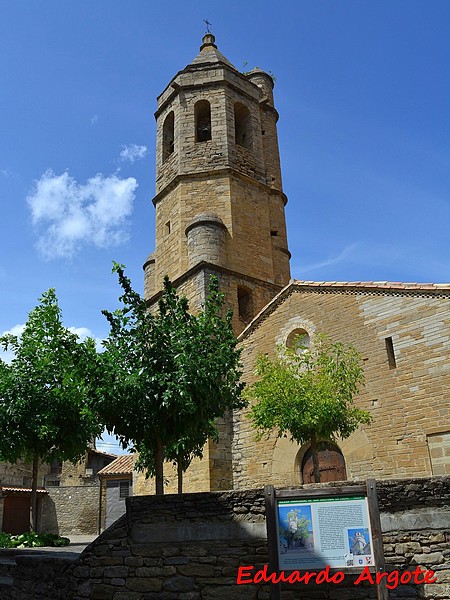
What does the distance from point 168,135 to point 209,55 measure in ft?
12.3

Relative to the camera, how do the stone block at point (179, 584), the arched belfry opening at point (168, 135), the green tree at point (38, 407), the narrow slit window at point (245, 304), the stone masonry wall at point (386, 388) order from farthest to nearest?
1. the arched belfry opening at point (168, 135)
2. the narrow slit window at point (245, 304)
3. the green tree at point (38, 407)
4. the stone masonry wall at point (386, 388)
5. the stone block at point (179, 584)

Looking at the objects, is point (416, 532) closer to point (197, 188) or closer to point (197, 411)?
point (197, 411)

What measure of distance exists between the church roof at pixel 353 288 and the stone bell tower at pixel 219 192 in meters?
1.61

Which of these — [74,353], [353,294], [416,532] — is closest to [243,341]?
[353,294]

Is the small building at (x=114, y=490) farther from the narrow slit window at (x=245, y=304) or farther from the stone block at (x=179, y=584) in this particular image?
the stone block at (x=179, y=584)

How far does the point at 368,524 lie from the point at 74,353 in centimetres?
623

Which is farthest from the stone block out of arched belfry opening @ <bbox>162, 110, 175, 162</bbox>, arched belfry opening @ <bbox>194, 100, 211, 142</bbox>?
arched belfry opening @ <bbox>162, 110, 175, 162</bbox>

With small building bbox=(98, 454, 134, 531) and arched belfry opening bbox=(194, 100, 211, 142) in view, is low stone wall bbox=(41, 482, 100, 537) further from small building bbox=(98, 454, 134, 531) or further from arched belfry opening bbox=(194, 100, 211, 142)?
arched belfry opening bbox=(194, 100, 211, 142)

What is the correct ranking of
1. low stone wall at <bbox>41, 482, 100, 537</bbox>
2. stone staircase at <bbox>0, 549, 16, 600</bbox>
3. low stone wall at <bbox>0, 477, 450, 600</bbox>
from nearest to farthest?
1. low stone wall at <bbox>0, 477, 450, 600</bbox>
2. stone staircase at <bbox>0, 549, 16, 600</bbox>
3. low stone wall at <bbox>41, 482, 100, 537</bbox>

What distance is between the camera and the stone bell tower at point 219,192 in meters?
16.8

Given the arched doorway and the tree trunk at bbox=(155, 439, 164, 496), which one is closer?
the tree trunk at bbox=(155, 439, 164, 496)

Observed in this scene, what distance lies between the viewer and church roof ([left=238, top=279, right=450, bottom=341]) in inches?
455

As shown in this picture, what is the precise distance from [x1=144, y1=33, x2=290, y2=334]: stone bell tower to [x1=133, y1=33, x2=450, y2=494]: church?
0.05m

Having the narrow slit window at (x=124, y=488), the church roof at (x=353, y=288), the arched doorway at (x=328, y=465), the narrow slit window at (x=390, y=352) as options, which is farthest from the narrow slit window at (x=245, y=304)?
the narrow slit window at (x=124, y=488)
